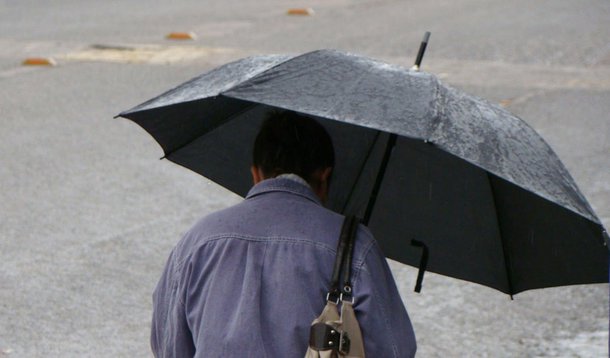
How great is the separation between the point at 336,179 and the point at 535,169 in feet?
2.41

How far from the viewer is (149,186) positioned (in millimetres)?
7441

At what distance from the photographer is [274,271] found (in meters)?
2.39

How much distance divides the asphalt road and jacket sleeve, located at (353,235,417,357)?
8.63 ft

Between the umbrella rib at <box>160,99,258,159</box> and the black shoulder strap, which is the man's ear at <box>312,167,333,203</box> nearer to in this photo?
the black shoulder strap

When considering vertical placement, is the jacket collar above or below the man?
above

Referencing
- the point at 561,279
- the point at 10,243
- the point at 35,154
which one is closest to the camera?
the point at 561,279

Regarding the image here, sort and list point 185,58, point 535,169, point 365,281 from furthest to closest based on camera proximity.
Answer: point 185,58 < point 535,169 < point 365,281

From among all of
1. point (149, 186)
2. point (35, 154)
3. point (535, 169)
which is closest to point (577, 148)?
point (149, 186)

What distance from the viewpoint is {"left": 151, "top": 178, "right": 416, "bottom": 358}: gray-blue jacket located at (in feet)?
7.75

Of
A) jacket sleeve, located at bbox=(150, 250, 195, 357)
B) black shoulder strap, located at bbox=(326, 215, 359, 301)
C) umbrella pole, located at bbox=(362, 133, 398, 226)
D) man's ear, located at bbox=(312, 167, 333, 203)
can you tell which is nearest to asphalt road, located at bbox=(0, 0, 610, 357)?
umbrella pole, located at bbox=(362, 133, 398, 226)

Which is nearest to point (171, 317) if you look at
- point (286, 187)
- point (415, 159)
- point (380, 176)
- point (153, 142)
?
point (286, 187)

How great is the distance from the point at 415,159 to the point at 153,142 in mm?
5718

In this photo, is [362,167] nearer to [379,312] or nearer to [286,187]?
[286,187]

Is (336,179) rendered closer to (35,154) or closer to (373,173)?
(373,173)
